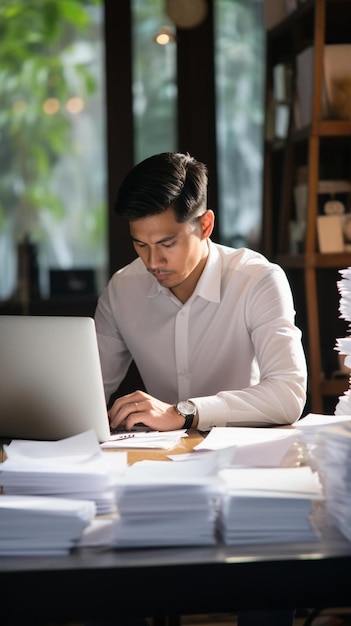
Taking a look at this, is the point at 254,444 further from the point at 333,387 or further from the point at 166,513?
the point at 333,387

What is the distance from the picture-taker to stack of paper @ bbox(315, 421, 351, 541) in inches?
47.3

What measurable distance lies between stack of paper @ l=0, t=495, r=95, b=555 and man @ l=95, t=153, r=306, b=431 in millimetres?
901

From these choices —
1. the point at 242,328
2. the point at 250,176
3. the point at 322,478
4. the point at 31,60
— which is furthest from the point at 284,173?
the point at 322,478

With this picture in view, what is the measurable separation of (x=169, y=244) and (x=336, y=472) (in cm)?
121

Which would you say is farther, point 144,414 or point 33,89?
point 33,89

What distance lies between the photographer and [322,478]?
1.34 meters

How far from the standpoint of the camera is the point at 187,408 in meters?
2.05

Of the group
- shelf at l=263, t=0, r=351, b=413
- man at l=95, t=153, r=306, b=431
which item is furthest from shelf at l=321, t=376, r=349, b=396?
man at l=95, t=153, r=306, b=431

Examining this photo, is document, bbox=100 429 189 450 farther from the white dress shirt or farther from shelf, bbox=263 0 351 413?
shelf, bbox=263 0 351 413

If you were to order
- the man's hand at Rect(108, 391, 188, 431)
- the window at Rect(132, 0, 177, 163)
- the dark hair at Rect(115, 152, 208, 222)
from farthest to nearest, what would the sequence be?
the window at Rect(132, 0, 177, 163) < the dark hair at Rect(115, 152, 208, 222) < the man's hand at Rect(108, 391, 188, 431)

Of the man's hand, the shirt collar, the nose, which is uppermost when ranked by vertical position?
the nose

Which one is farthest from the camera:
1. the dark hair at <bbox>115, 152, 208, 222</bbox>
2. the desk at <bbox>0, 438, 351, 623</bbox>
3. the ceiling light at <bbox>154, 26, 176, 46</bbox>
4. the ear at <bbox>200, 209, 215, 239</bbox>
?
the ceiling light at <bbox>154, 26, 176, 46</bbox>

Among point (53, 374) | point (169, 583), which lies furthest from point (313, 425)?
point (169, 583)

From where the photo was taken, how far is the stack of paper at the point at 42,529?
1.15 m
